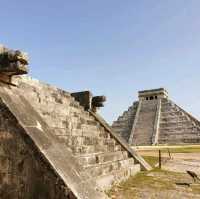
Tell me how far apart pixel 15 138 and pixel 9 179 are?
0.66 metres

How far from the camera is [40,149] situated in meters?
4.37

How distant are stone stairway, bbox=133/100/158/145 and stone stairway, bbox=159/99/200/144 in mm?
1957

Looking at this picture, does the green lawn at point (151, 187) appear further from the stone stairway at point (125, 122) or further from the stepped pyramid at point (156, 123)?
the stone stairway at point (125, 122)

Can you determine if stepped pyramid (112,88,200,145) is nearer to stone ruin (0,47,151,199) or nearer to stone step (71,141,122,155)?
stone step (71,141,122,155)

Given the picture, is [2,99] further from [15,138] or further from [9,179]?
[9,179]

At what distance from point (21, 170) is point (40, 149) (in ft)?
1.47

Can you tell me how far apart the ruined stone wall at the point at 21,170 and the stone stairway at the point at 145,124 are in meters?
48.1

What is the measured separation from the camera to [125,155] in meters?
9.88

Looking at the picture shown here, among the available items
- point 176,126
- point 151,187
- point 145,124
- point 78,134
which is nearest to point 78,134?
point 78,134

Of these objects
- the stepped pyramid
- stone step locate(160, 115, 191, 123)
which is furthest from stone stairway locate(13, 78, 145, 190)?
stone step locate(160, 115, 191, 123)

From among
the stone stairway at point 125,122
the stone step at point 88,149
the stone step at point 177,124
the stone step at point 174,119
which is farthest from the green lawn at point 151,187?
the stone stairway at point 125,122

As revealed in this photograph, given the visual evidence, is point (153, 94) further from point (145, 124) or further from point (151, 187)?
point (151, 187)

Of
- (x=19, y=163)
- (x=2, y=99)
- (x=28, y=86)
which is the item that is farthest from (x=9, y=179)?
(x=28, y=86)

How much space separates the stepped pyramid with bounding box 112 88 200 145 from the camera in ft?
166
